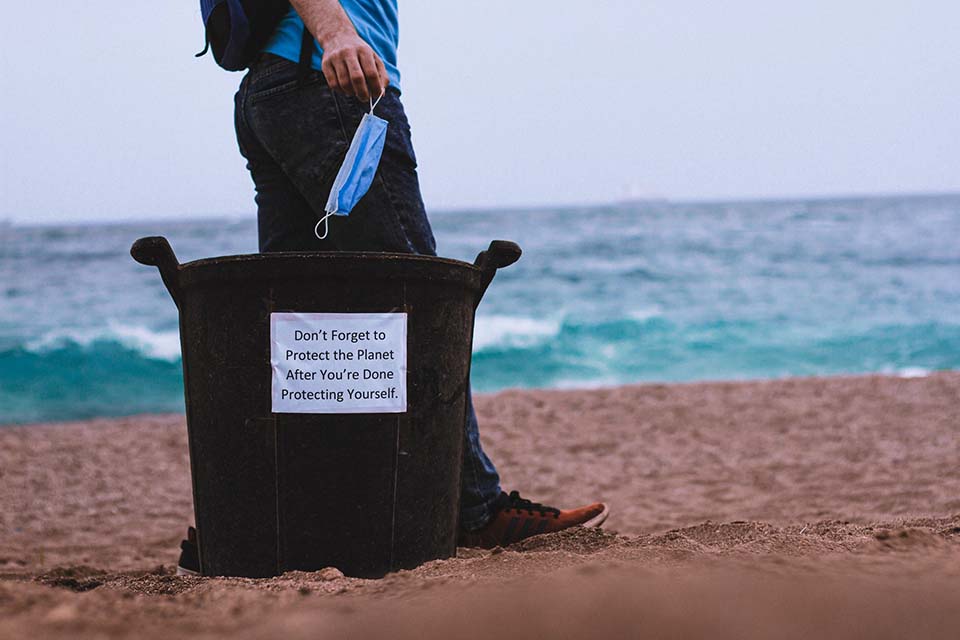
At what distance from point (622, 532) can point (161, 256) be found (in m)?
2.00

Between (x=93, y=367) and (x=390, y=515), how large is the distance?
9259 millimetres

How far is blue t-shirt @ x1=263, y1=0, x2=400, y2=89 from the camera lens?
2086 mm

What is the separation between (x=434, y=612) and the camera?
3.19 feet

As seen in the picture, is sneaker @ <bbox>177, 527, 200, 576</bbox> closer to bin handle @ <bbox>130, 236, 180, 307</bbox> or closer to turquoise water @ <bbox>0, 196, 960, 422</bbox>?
bin handle @ <bbox>130, 236, 180, 307</bbox>

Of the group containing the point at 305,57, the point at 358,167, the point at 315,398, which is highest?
the point at 305,57

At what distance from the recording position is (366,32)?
2121 millimetres

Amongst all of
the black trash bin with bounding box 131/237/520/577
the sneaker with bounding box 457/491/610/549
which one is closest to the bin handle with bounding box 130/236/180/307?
the black trash bin with bounding box 131/237/520/577

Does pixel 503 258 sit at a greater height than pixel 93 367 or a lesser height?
greater

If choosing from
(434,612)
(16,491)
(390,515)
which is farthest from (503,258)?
(16,491)

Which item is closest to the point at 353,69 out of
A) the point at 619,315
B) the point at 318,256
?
the point at 318,256

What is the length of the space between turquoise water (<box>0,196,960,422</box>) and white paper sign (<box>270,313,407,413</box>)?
7103 millimetres

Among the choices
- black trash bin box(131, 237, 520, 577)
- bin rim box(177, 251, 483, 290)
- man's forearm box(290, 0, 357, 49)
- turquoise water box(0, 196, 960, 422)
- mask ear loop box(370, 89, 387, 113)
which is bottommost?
turquoise water box(0, 196, 960, 422)

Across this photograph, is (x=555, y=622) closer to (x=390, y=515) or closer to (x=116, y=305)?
(x=390, y=515)

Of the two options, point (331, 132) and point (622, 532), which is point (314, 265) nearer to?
point (331, 132)
